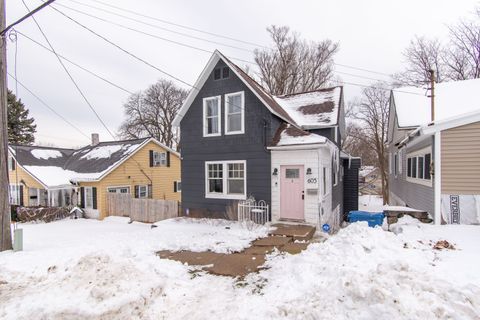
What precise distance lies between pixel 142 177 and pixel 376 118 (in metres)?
25.1

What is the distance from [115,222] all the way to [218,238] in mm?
10679

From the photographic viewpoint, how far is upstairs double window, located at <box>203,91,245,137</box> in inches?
452

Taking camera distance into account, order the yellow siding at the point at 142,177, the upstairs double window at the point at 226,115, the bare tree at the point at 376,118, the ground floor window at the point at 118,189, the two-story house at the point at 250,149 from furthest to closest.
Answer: the bare tree at the point at 376,118 → the ground floor window at the point at 118,189 → the yellow siding at the point at 142,177 → the upstairs double window at the point at 226,115 → the two-story house at the point at 250,149

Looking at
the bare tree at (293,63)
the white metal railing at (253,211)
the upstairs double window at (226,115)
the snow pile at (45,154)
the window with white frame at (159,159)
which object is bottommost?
the white metal railing at (253,211)

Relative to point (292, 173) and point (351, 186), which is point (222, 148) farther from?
point (351, 186)

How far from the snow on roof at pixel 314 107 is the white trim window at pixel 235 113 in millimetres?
2895

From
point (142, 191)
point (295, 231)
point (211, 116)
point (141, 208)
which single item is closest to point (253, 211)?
point (295, 231)

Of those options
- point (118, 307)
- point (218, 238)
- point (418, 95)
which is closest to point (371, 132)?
point (418, 95)

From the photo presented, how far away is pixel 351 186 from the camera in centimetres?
1875

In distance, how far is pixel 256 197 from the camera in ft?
35.9

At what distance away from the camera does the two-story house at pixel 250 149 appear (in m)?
10.1

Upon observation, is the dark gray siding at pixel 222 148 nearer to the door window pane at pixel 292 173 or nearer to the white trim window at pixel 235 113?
the white trim window at pixel 235 113

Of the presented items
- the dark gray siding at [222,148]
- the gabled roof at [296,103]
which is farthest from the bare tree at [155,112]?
the dark gray siding at [222,148]

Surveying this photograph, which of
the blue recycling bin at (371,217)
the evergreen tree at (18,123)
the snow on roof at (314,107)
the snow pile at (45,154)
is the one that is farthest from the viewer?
the evergreen tree at (18,123)
